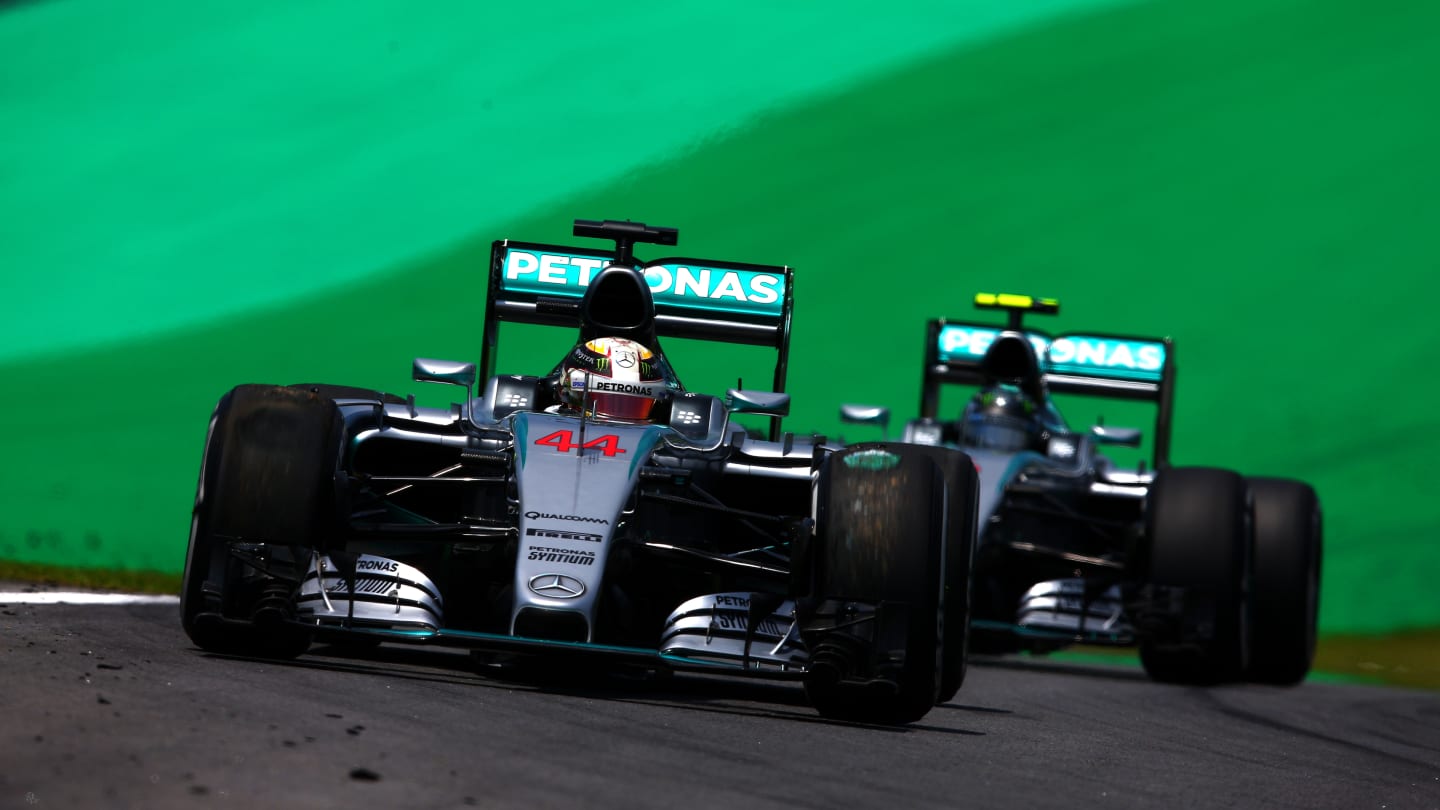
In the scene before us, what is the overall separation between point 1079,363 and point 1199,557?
4.21 metres

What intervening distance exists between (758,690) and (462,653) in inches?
68.3

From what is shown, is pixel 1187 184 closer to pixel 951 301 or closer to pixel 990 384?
pixel 951 301

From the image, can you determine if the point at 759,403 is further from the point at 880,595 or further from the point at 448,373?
the point at 880,595

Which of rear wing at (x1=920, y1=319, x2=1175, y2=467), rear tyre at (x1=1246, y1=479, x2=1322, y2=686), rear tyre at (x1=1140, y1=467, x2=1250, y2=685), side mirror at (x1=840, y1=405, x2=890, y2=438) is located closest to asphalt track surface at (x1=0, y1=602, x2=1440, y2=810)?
rear tyre at (x1=1140, y1=467, x2=1250, y2=685)

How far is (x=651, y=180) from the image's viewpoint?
32.5m

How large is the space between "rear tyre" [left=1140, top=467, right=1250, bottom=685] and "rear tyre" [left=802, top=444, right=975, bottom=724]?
18.4ft

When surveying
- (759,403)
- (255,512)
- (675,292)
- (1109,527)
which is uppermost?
(675,292)

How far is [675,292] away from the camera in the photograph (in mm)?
11773

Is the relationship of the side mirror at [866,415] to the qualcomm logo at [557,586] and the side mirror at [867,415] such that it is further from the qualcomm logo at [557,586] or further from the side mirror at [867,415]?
the qualcomm logo at [557,586]

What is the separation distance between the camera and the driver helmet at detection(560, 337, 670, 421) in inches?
392

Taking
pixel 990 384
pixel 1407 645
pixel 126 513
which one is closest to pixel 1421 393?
pixel 1407 645

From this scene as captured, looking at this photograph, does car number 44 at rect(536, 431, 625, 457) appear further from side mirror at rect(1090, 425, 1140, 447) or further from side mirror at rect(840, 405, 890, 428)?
side mirror at rect(1090, 425, 1140, 447)

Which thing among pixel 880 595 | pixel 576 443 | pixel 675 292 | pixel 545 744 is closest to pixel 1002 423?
pixel 675 292

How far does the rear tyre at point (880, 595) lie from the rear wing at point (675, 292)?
345 cm
